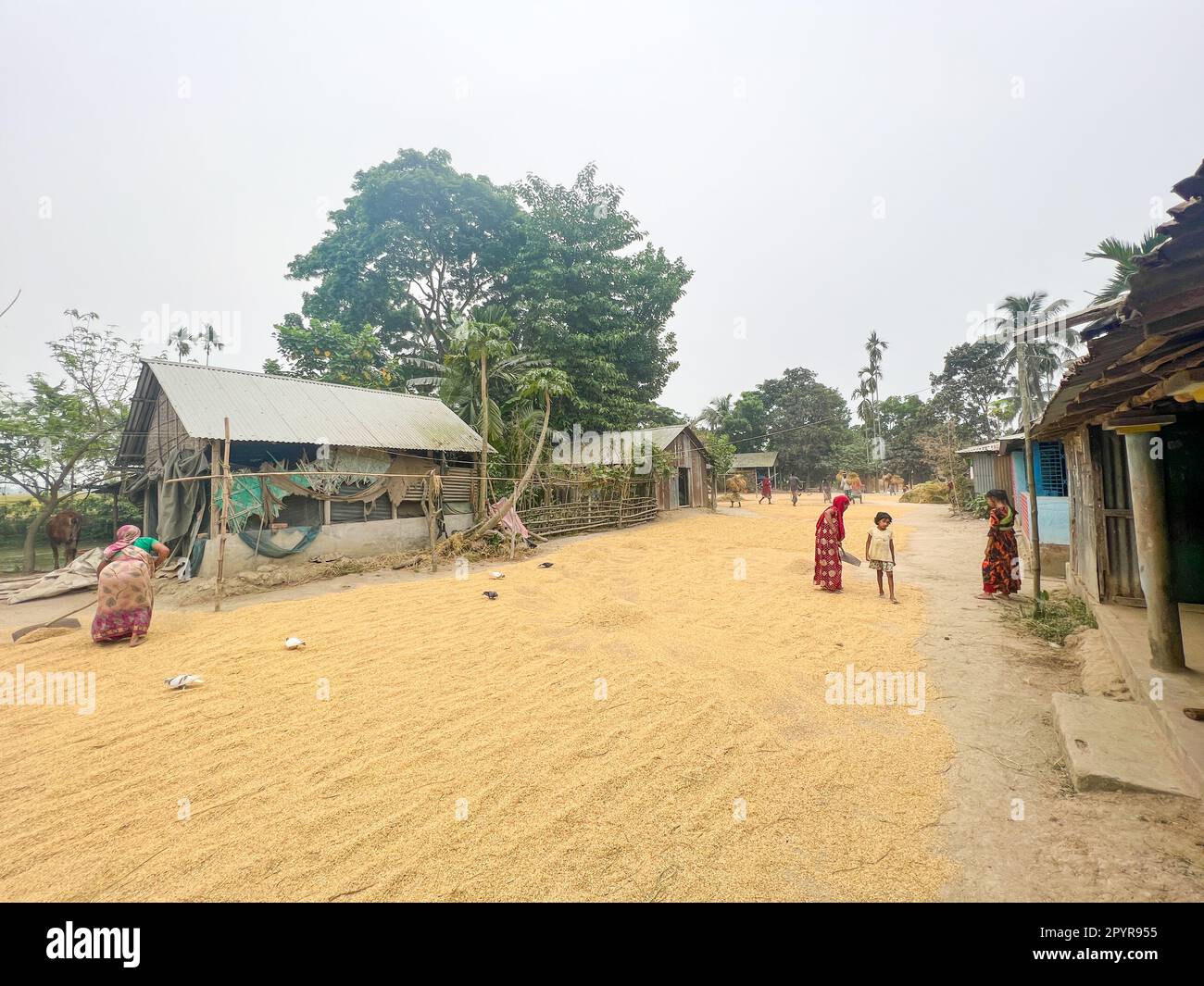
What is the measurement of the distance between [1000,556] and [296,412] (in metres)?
15.1

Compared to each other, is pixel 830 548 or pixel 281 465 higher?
pixel 281 465

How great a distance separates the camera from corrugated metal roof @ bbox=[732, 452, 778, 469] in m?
42.2

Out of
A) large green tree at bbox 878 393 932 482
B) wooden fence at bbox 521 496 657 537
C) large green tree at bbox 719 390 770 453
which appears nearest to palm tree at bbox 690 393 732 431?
large green tree at bbox 719 390 770 453

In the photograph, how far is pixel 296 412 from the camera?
12.8 metres

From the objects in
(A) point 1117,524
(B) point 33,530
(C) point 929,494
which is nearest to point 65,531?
(B) point 33,530

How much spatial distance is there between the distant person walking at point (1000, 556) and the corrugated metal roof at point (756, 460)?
1335 inches

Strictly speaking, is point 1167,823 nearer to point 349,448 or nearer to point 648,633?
point 648,633

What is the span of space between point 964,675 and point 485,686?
4699mm

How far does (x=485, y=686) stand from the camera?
189 inches

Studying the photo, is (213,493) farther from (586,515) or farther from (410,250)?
(410,250)

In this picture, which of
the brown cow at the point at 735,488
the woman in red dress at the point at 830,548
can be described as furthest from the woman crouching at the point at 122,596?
the brown cow at the point at 735,488

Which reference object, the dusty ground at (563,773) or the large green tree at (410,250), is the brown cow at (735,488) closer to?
the large green tree at (410,250)

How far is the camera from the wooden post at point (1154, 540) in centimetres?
413
